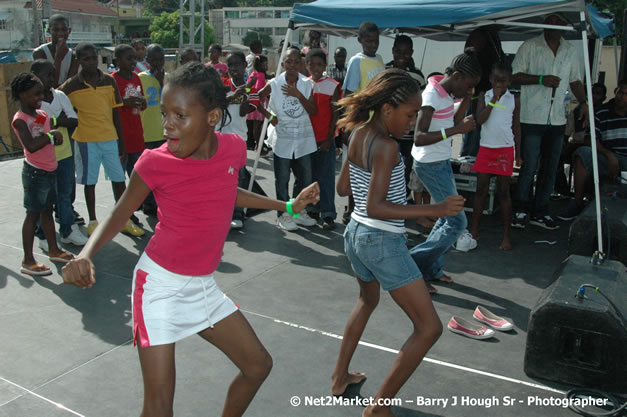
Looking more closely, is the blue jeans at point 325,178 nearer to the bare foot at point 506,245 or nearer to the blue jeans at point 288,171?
the blue jeans at point 288,171

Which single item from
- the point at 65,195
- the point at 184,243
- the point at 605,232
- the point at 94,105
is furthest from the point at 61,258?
the point at 605,232

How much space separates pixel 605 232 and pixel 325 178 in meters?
3.11

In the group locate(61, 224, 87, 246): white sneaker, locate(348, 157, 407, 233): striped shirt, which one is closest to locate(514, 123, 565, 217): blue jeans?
locate(348, 157, 407, 233): striped shirt

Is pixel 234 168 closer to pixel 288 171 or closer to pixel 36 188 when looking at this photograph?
pixel 36 188

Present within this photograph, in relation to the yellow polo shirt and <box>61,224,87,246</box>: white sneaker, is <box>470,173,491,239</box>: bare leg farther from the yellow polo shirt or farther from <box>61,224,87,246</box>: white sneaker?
<box>61,224,87,246</box>: white sneaker

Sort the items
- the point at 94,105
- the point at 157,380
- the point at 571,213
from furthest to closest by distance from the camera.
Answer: the point at 571,213
the point at 94,105
the point at 157,380

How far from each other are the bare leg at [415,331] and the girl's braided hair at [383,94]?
0.95m

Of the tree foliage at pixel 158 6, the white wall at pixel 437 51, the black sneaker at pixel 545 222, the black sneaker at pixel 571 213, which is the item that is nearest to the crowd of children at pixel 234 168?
the black sneaker at pixel 545 222

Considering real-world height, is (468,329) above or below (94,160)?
below

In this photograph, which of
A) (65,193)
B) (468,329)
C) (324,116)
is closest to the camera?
(468,329)

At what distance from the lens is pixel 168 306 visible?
97.9 inches

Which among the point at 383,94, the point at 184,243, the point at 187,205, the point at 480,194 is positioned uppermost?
the point at 383,94

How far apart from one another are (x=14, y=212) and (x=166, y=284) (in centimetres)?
560

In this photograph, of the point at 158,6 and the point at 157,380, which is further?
the point at 158,6
